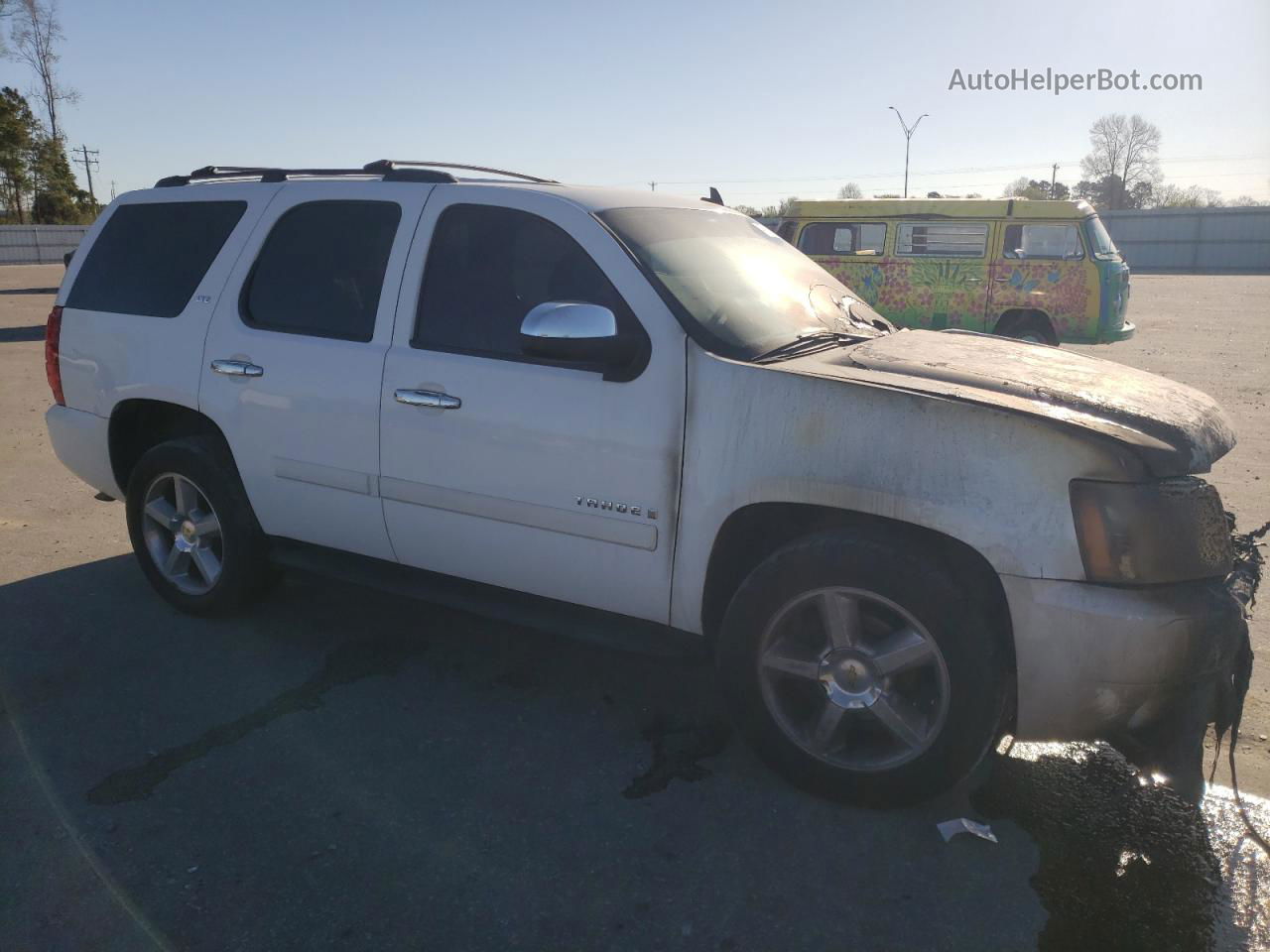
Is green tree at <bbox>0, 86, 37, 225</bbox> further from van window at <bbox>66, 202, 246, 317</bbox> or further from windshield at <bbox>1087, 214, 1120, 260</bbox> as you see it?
van window at <bbox>66, 202, 246, 317</bbox>

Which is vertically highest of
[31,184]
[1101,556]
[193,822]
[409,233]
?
[31,184]

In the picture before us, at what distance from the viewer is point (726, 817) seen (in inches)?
126

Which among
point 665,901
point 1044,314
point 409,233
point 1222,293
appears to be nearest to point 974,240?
point 1044,314

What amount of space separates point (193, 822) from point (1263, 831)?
3248 millimetres

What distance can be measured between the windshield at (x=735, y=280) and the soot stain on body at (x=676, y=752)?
1.39 meters

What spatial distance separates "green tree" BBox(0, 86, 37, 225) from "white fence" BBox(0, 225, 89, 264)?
23.5 feet

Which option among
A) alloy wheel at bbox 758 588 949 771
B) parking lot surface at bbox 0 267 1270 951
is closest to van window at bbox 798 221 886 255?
parking lot surface at bbox 0 267 1270 951

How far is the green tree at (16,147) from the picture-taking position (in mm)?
49281

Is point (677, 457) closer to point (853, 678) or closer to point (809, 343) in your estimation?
point (809, 343)

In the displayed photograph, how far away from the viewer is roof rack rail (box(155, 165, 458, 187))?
163 inches

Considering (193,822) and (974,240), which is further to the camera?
(974,240)

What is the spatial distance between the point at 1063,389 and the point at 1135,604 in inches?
28.9

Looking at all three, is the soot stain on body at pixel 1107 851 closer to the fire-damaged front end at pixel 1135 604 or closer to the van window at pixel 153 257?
the fire-damaged front end at pixel 1135 604

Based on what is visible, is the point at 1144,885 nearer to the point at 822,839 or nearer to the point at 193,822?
the point at 822,839
